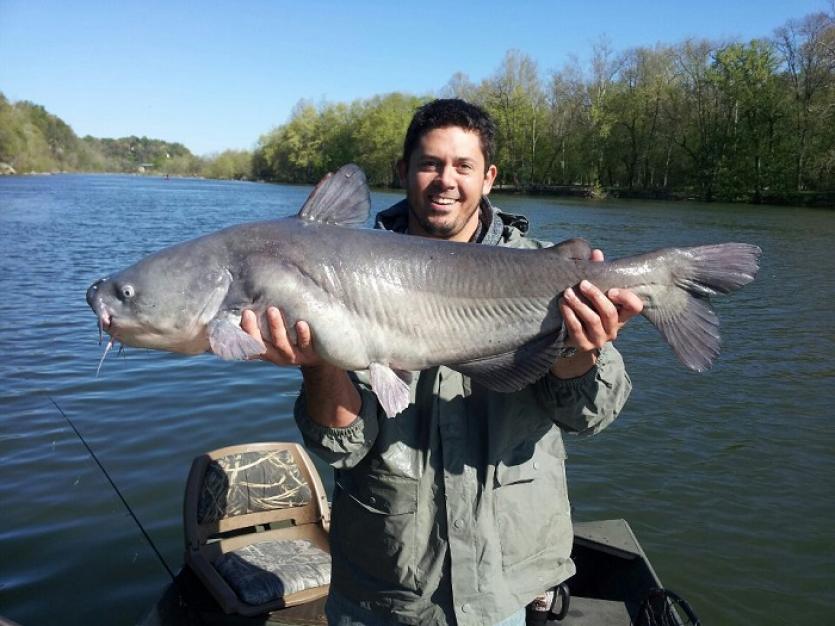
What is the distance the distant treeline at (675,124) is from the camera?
48.8m

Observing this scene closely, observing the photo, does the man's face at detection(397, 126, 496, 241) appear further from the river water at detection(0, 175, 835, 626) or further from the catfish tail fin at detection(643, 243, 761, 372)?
the river water at detection(0, 175, 835, 626)

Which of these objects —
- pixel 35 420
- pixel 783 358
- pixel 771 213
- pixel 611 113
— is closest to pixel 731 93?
pixel 611 113

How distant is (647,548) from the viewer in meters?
A: 5.95

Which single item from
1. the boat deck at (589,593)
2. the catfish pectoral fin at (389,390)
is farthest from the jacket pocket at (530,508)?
A: the boat deck at (589,593)

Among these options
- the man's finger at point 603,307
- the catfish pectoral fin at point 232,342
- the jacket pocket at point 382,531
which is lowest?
the jacket pocket at point 382,531

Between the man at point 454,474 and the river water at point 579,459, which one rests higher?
the man at point 454,474

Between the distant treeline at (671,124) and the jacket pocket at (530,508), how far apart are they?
4809 centimetres

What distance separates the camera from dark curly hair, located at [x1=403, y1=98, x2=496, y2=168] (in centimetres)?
281

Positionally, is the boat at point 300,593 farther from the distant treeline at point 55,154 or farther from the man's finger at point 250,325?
the distant treeline at point 55,154

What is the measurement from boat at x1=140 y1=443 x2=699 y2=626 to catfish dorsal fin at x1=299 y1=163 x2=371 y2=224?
213cm

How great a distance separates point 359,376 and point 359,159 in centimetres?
8201

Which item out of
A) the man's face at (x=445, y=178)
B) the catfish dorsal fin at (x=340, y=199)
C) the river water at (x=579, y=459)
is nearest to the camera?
the catfish dorsal fin at (x=340, y=199)

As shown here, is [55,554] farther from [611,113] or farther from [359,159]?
[359,159]

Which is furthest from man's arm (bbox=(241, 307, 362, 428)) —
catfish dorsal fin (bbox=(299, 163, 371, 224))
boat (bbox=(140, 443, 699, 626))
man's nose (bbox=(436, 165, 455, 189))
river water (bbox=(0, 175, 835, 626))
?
river water (bbox=(0, 175, 835, 626))
